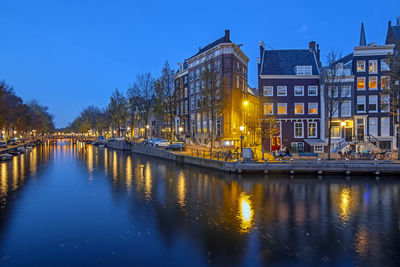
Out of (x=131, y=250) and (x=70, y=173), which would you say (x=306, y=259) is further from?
(x=70, y=173)

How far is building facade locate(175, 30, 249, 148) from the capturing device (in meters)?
58.2

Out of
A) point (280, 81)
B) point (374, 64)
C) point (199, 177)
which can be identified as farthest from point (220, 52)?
point (199, 177)

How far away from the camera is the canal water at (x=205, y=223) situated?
1260 cm

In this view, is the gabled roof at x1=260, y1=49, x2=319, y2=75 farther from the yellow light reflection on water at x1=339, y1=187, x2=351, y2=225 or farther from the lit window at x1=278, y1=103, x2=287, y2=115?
the yellow light reflection on water at x1=339, y1=187, x2=351, y2=225

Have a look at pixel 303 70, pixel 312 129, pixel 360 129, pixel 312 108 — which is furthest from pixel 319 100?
pixel 360 129

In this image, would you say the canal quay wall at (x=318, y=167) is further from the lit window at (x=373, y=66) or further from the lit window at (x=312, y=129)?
the lit window at (x=373, y=66)

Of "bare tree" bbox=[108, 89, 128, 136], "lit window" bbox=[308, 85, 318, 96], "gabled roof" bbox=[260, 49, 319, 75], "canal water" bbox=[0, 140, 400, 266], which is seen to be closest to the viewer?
"canal water" bbox=[0, 140, 400, 266]

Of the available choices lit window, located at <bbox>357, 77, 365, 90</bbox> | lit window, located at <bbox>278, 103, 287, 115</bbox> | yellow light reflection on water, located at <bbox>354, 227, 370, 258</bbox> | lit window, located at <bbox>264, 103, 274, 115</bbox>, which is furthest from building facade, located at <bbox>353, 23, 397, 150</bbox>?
yellow light reflection on water, located at <bbox>354, 227, 370, 258</bbox>

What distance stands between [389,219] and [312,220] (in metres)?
5.12

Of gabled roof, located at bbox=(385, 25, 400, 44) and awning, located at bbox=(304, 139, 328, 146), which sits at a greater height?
gabled roof, located at bbox=(385, 25, 400, 44)

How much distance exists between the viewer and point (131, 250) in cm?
1336

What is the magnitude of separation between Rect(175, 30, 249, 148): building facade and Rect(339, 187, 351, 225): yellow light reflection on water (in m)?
29.9

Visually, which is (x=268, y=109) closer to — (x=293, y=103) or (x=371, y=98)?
(x=293, y=103)

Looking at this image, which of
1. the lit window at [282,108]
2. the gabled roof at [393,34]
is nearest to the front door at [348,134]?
the lit window at [282,108]
